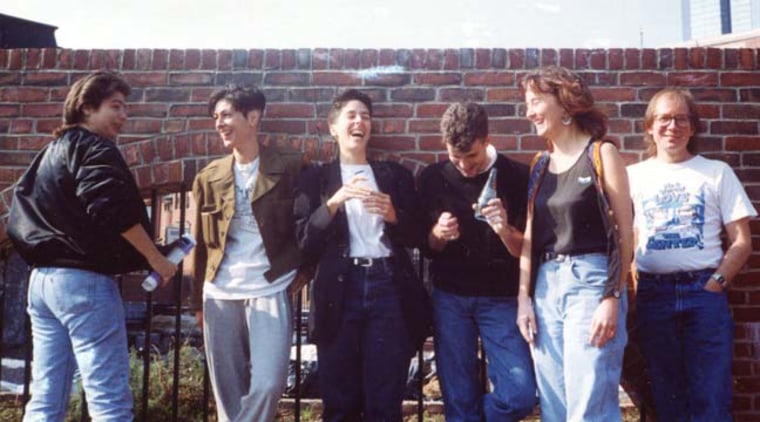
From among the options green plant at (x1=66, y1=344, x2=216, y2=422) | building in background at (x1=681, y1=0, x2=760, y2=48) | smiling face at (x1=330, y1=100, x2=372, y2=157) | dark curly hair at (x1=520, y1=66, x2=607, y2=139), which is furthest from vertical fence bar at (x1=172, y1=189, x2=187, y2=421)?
building in background at (x1=681, y1=0, x2=760, y2=48)

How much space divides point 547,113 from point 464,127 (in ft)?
1.20

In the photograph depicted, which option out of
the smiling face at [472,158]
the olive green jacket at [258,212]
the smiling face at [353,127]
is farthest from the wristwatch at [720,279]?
the olive green jacket at [258,212]

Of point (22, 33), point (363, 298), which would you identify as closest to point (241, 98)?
point (363, 298)

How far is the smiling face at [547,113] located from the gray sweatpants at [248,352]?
4.79 feet

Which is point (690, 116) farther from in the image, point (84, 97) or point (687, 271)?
point (84, 97)

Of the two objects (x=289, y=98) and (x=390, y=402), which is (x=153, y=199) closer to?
(x=289, y=98)

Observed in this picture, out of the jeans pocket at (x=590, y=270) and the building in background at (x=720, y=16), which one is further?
the building in background at (x=720, y=16)

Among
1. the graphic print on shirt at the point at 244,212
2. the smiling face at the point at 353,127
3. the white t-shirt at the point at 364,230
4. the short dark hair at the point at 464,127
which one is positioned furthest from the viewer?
the graphic print on shirt at the point at 244,212

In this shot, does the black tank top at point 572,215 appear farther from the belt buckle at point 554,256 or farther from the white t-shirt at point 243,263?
the white t-shirt at point 243,263

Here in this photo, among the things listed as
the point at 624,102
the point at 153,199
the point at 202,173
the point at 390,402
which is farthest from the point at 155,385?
the point at 624,102

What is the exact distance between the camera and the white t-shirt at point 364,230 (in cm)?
291

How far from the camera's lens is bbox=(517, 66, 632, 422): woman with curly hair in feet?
8.05

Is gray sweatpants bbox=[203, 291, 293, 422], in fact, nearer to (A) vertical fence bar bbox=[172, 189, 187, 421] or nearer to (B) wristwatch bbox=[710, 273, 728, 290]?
(A) vertical fence bar bbox=[172, 189, 187, 421]

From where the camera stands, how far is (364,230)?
2.96m
